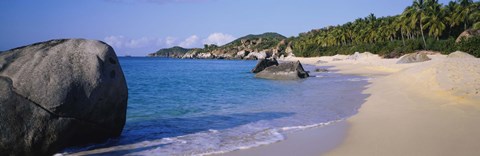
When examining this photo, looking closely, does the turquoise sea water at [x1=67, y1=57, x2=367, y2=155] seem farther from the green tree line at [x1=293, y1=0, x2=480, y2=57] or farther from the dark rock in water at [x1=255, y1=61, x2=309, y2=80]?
the green tree line at [x1=293, y1=0, x2=480, y2=57]

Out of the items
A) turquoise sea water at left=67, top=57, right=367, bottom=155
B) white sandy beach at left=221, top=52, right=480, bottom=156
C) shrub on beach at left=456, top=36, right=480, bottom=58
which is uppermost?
shrub on beach at left=456, top=36, right=480, bottom=58

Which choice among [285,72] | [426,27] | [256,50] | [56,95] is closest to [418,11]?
[426,27]

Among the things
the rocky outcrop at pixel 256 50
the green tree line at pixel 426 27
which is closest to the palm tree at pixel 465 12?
the green tree line at pixel 426 27

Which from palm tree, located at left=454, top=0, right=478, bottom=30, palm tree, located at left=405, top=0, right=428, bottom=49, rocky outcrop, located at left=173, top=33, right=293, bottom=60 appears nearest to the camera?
palm tree, located at left=454, top=0, right=478, bottom=30

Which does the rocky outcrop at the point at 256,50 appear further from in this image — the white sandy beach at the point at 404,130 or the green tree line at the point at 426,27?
the white sandy beach at the point at 404,130

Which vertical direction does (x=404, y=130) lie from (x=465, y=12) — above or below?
below

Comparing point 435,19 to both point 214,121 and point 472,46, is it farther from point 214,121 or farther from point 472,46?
point 214,121

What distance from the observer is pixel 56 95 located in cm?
764

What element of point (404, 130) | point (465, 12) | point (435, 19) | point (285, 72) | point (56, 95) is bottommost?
point (285, 72)

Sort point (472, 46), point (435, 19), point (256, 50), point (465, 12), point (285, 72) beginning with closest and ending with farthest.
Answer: point (285, 72)
point (472, 46)
point (465, 12)
point (435, 19)
point (256, 50)

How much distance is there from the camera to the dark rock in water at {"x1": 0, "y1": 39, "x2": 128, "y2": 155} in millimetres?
7426

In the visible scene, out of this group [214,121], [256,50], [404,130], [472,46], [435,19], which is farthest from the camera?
[256,50]

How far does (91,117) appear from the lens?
8352 millimetres

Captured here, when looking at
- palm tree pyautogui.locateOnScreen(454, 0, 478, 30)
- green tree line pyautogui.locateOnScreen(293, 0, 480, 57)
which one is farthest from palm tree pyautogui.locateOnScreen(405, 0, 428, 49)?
palm tree pyautogui.locateOnScreen(454, 0, 478, 30)
